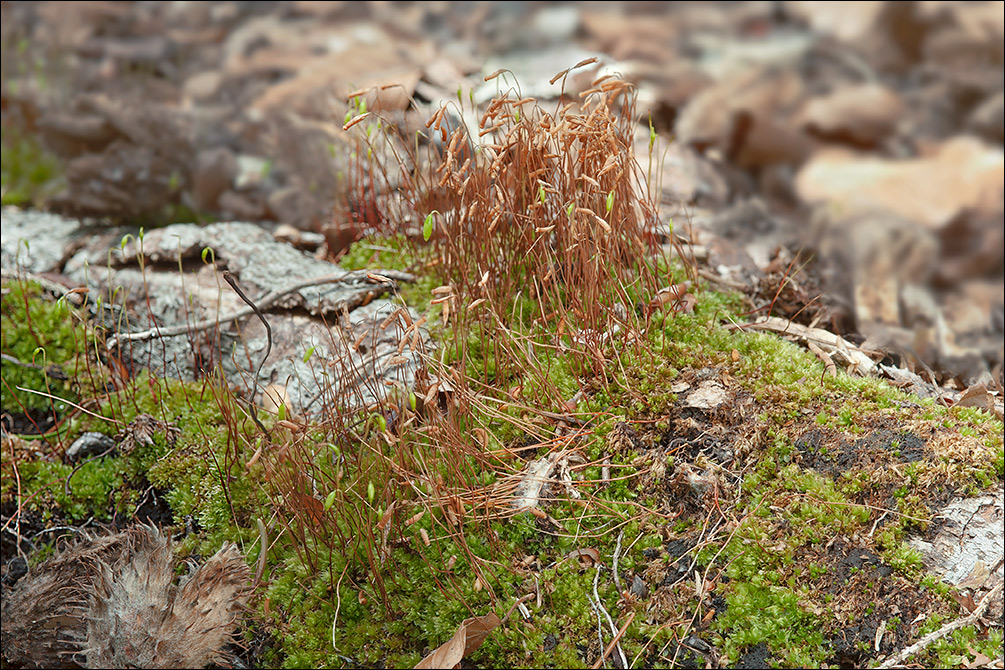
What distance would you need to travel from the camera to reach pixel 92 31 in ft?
12.5

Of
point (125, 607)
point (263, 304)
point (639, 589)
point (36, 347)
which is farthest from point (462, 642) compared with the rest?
point (36, 347)

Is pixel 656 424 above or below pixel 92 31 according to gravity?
below

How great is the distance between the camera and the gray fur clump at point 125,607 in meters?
1.67

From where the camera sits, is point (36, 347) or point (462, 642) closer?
point (462, 642)

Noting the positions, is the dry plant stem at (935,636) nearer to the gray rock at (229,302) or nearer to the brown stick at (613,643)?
the brown stick at (613,643)

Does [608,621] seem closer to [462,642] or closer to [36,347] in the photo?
[462,642]

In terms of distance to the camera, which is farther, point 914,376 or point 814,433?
point 914,376

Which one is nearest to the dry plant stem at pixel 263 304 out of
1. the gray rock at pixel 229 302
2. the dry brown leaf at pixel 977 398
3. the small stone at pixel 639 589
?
the gray rock at pixel 229 302

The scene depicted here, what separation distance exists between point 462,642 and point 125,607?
2.98ft

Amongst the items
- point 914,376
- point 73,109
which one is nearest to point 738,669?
point 914,376

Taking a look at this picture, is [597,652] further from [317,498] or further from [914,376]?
[914,376]

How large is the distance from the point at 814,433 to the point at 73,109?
396cm

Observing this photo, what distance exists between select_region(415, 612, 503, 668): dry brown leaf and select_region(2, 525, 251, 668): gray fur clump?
0.56 meters

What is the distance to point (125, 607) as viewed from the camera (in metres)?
1.71
